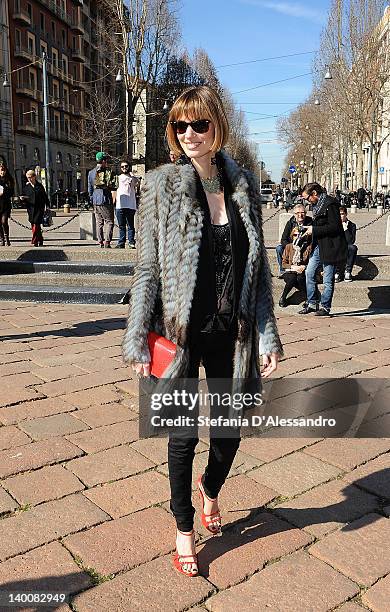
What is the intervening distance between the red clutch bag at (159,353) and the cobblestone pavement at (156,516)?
811 millimetres

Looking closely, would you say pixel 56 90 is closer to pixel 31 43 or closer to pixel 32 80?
pixel 32 80

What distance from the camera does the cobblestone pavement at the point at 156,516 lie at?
2098 millimetres

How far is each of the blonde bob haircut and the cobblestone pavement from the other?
1642 mm

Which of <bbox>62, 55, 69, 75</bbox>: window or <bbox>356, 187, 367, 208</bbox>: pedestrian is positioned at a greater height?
<bbox>62, 55, 69, 75</bbox>: window

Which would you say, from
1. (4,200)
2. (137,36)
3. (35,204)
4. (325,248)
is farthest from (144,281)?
(137,36)

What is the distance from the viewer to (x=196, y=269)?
80.2 inches

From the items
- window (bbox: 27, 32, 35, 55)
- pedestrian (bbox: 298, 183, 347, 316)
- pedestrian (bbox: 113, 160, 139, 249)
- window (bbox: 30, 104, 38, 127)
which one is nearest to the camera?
pedestrian (bbox: 298, 183, 347, 316)

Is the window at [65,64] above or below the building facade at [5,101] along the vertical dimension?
above

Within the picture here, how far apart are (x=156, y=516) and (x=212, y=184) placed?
1.51 meters

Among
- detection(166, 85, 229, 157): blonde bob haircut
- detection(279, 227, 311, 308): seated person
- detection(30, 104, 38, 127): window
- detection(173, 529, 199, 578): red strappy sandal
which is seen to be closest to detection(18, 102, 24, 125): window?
detection(30, 104, 38, 127): window

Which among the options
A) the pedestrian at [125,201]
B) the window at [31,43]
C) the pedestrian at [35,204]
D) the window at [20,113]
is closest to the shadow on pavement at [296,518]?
the pedestrian at [125,201]

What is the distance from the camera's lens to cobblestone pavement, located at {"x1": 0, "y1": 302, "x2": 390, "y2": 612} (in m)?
2.10

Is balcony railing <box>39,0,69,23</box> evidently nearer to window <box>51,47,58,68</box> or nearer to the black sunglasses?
window <box>51,47,58,68</box>

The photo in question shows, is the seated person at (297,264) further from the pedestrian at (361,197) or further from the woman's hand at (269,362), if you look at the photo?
the pedestrian at (361,197)
